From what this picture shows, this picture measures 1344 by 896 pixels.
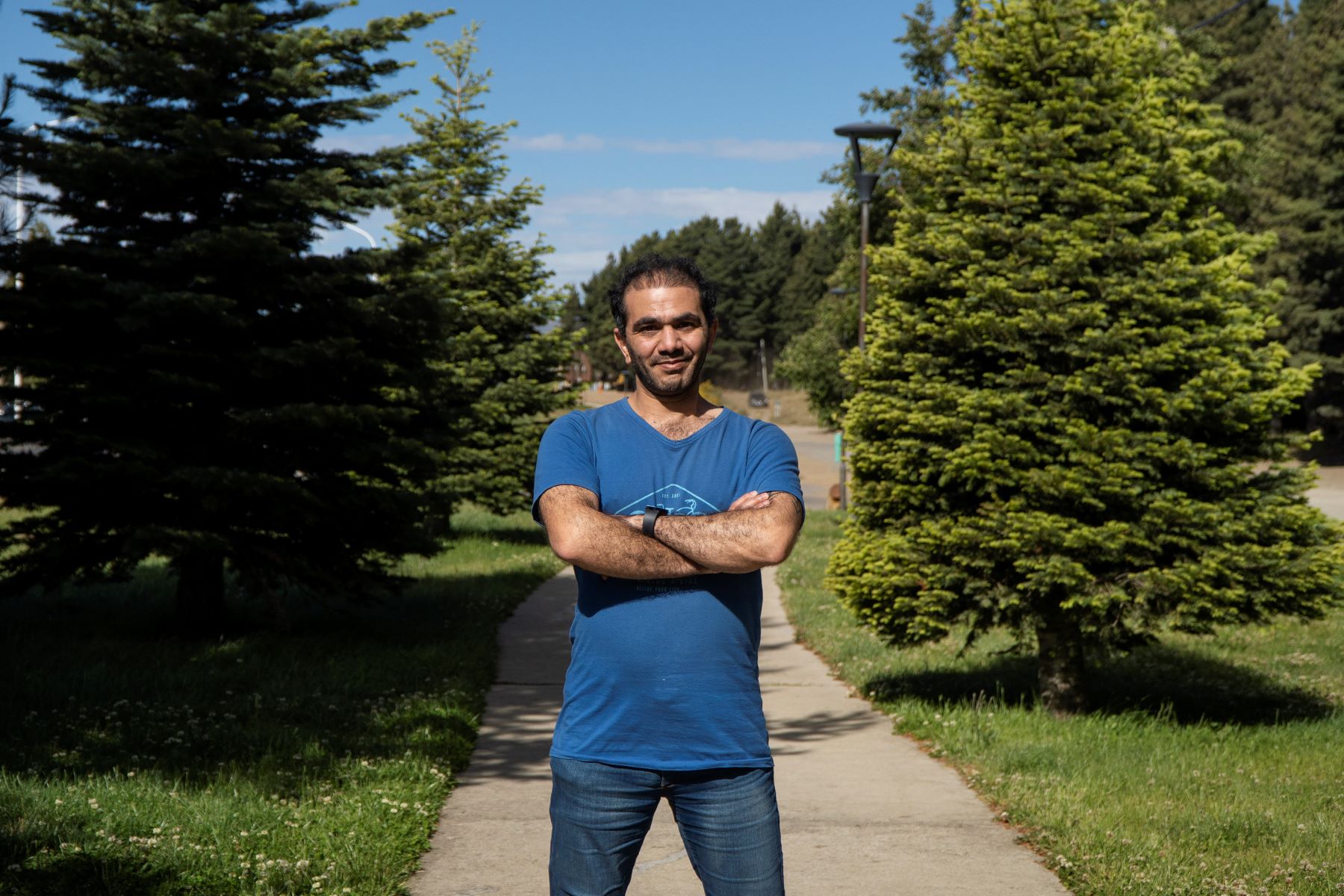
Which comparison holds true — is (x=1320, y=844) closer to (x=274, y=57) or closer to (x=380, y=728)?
(x=380, y=728)

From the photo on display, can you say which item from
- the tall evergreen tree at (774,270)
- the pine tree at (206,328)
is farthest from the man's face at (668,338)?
the tall evergreen tree at (774,270)

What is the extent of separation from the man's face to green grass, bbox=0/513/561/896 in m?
2.68

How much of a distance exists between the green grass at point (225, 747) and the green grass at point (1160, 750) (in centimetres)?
288

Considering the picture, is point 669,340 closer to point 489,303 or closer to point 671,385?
point 671,385

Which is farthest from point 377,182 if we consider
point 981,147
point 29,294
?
point 981,147

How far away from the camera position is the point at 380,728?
24.4 ft

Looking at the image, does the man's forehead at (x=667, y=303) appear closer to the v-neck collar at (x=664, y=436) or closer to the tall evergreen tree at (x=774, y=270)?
the v-neck collar at (x=664, y=436)

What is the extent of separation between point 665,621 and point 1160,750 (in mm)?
5181

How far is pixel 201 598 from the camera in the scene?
10984 mm

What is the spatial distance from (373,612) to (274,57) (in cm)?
551

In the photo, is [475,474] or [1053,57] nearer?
[1053,57]

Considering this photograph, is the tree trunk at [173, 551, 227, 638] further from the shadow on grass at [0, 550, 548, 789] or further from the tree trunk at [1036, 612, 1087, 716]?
the tree trunk at [1036, 612, 1087, 716]

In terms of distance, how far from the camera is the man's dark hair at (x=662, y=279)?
3156 mm

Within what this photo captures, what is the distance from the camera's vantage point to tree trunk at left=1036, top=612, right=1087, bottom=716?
815 cm
